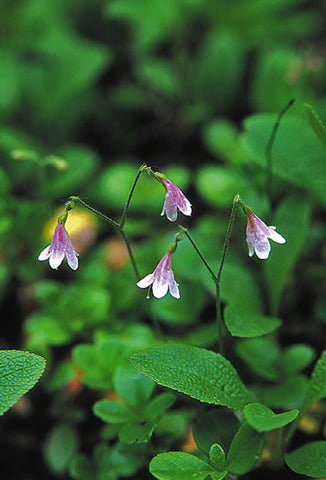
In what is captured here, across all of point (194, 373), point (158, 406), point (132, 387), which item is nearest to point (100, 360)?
point (132, 387)

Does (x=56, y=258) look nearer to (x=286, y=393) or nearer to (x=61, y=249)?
(x=61, y=249)

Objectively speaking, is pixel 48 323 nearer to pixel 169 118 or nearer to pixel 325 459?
pixel 325 459

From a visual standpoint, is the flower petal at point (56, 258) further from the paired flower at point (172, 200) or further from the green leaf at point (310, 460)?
the green leaf at point (310, 460)

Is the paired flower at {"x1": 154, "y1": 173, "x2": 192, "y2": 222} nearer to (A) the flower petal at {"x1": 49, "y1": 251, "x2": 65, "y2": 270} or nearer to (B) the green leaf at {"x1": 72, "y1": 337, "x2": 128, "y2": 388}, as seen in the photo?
(A) the flower petal at {"x1": 49, "y1": 251, "x2": 65, "y2": 270}

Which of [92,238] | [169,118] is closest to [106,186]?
[92,238]

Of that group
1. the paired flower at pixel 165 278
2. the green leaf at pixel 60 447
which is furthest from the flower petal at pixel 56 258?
the green leaf at pixel 60 447
